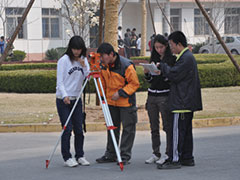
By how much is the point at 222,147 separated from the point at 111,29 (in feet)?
15.7

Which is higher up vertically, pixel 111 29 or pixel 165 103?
pixel 111 29

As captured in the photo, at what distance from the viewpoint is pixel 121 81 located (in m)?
7.56

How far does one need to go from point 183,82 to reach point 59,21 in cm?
3164

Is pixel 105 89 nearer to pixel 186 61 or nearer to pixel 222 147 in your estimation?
pixel 186 61

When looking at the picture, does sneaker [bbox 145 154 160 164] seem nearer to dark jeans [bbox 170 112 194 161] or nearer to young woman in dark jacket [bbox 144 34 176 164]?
young woman in dark jacket [bbox 144 34 176 164]

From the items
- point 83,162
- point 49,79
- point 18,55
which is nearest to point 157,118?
point 83,162

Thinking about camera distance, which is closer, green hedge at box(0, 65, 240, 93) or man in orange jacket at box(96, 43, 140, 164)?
man in orange jacket at box(96, 43, 140, 164)

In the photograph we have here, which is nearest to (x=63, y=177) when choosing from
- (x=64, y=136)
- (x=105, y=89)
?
(x=64, y=136)

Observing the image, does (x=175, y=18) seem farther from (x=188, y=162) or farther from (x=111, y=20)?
(x=188, y=162)

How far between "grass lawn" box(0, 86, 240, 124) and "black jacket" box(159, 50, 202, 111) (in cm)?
494

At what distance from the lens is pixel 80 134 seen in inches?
305

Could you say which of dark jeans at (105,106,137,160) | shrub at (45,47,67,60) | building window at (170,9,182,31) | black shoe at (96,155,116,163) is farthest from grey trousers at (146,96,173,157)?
building window at (170,9,182,31)

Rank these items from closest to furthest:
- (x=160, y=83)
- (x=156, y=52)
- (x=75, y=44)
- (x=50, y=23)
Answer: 1. (x=75, y=44)
2. (x=160, y=83)
3. (x=156, y=52)
4. (x=50, y=23)

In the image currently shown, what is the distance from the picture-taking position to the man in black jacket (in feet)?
23.4
